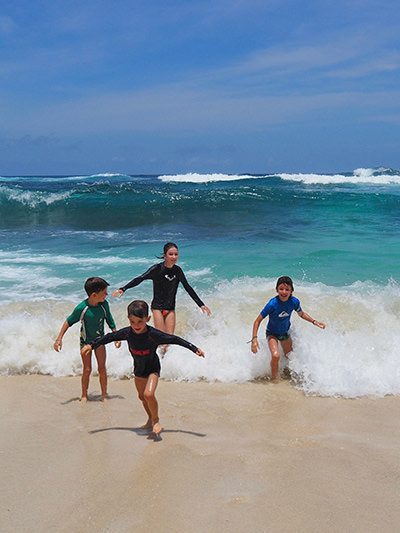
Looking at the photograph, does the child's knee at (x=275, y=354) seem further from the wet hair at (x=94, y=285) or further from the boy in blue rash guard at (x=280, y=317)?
the wet hair at (x=94, y=285)

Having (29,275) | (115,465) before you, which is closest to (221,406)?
(115,465)

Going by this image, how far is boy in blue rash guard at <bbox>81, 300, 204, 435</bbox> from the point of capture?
4.21 metres

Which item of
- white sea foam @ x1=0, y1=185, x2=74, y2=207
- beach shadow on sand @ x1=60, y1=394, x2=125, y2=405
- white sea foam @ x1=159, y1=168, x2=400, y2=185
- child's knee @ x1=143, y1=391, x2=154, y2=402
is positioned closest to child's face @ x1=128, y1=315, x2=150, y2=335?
child's knee @ x1=143, y1=391, x2=154, y2=402

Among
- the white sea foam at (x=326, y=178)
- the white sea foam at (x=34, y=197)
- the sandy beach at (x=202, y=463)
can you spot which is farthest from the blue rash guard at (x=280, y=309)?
the white sea foam at (x=326, y=178)

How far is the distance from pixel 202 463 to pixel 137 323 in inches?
48.6

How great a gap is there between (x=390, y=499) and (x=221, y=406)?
2077mm

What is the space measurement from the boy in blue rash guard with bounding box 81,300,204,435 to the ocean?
1649 millimetres

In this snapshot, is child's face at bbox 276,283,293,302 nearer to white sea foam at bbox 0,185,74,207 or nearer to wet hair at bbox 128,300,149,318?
wet hair at bbox 128,300,149,318

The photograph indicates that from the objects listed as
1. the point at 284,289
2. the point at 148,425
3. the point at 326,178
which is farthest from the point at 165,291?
the point at 326,178

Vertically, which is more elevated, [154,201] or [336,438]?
[154,201]

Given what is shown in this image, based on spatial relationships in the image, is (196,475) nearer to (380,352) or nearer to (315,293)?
(380,352)

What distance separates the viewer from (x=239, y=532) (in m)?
3.05

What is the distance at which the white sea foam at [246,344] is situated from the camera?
229 inches

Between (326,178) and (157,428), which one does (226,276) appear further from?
(326,178)
